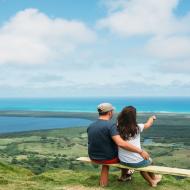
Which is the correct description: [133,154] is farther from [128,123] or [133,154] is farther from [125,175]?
[125,175]

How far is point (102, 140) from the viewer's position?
10.4m

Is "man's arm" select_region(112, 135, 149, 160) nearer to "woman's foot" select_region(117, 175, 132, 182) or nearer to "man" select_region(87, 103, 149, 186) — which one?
"man" select_region(87, 103, 149, 186)

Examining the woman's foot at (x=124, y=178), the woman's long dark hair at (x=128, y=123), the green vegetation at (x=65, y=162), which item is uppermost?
the woman's long dark hair at (x=128, y=123)

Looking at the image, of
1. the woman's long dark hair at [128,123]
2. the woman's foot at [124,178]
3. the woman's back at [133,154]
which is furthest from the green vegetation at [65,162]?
the woman's long dark hair at [128,123]

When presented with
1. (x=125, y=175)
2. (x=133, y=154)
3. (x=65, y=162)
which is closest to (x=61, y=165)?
(x=65, y=162)

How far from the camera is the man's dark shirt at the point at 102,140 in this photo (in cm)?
1020

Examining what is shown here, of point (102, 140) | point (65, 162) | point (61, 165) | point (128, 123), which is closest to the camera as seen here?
point (128, 123)

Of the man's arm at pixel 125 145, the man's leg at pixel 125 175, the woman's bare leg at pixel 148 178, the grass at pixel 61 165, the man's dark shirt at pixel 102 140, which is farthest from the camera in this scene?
the grass at pixel 61 165

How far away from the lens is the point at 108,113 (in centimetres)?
1023

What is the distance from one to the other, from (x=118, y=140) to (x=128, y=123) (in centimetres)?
55

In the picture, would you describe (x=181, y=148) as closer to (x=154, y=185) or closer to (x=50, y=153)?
(x=50, y=153)

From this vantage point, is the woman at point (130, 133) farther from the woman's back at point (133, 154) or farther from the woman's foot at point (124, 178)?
the woman's foot at point (124, 178)

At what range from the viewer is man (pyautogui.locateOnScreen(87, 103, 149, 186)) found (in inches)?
394

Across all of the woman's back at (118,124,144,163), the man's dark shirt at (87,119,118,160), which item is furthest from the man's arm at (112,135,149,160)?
the woman's back at (118,124,144,163)
